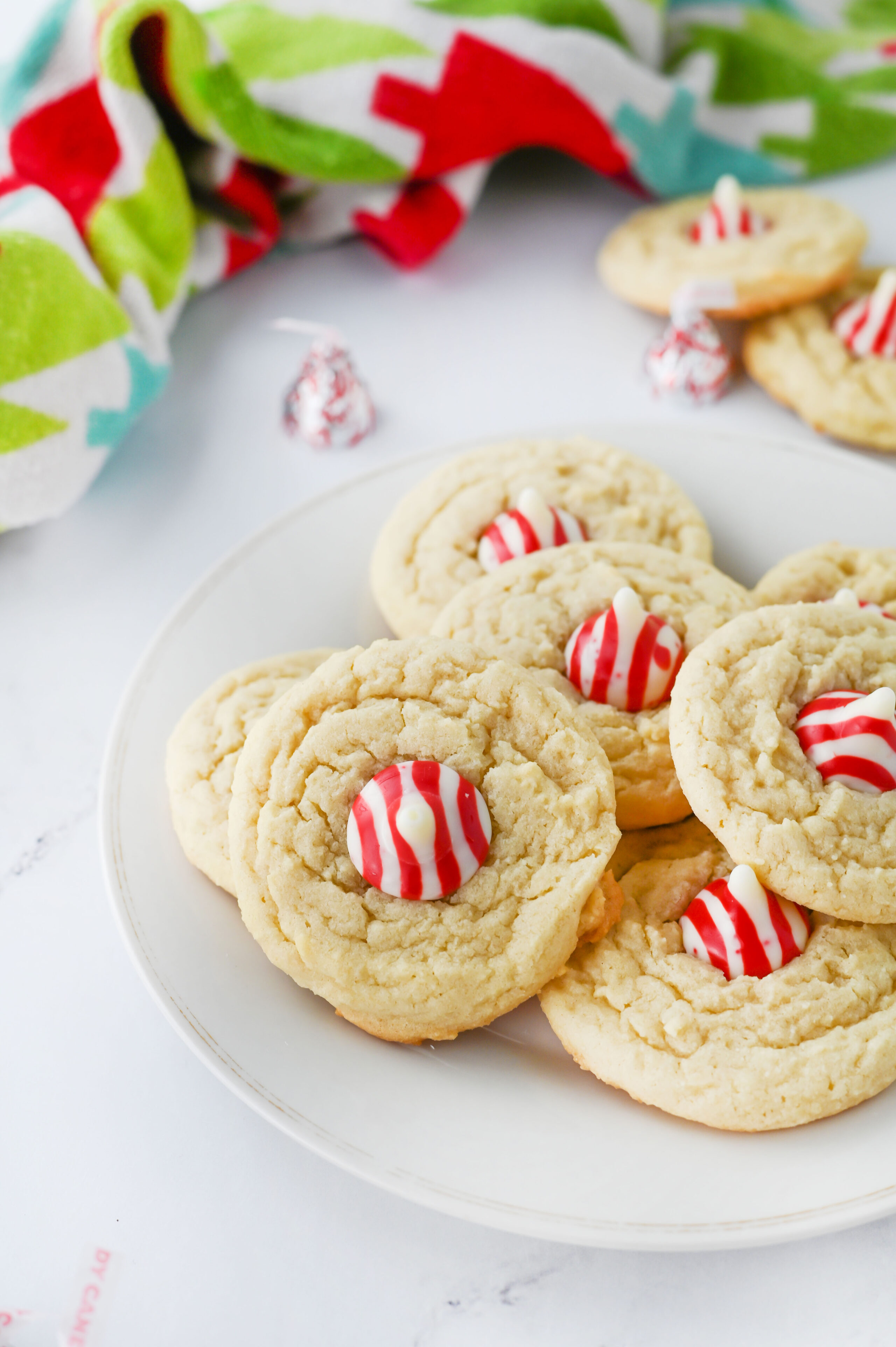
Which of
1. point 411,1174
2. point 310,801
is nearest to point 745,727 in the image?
point 310,801

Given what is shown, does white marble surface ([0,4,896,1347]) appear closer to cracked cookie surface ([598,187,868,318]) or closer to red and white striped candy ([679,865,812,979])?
cracked cookie surface ([598,187,868,318])

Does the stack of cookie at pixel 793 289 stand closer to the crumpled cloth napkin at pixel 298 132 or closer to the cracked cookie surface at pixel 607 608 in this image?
the crumpled cloth napkin at pixel 298 132

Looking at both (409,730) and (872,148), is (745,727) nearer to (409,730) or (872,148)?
(409,730)

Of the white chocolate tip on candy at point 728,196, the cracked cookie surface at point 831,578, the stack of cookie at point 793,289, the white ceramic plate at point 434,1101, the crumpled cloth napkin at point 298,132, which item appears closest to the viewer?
the white ceramic plate at point 434,1101

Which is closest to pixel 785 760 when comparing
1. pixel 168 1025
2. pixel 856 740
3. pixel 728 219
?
pixel 856 740

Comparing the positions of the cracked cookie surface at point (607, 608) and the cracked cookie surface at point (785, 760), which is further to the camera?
the cracked cookie surface at point (607, 608)

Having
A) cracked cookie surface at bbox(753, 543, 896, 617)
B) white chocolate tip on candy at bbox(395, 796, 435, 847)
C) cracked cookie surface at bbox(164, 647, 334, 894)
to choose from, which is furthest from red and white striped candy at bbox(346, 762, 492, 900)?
cracked cookie surface at bbox(753, 543, 896, 617)

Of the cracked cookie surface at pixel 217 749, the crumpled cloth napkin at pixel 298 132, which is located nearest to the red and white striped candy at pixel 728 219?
the crumpled cloth napkin at pixel 298 132
